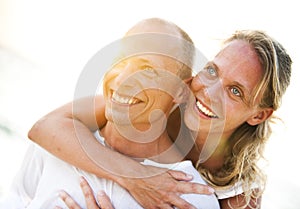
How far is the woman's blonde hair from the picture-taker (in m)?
1.42

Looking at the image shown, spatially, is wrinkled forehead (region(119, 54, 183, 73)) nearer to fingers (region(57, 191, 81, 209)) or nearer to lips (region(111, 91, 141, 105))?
lips (region(111, 91, 141, 105))

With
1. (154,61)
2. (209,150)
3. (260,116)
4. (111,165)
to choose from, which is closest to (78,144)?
(111,165)

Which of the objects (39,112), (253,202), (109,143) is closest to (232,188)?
(253,202)

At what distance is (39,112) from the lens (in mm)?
4066

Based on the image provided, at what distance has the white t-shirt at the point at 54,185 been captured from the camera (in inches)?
52.8

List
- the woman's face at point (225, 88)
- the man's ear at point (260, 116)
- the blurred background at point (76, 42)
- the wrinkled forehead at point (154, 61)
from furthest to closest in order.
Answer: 1. the blurred background at point (76, 42)
2. the man's ear at point (260, 116)
3. the woman's face at point (225, 88)
4. the wrinkled forehead at point (154, 61)

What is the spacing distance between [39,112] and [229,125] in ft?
9.35

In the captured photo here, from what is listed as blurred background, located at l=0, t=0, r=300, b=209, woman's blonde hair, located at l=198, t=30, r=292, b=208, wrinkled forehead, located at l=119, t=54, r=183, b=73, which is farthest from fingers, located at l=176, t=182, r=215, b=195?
blurred background, located at l=0, t=0, r=300, b=209

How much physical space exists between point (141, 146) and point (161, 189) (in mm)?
151

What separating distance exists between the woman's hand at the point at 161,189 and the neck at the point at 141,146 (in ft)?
0.29

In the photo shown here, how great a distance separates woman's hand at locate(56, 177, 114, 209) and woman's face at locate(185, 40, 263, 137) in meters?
0.36

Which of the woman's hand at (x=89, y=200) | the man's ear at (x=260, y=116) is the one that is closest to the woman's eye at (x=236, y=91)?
the man's ear at (x=260, y=116)

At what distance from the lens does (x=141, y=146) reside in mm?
1418

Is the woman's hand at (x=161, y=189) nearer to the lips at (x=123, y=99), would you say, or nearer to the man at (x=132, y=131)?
the man at (x=132, y=131)
